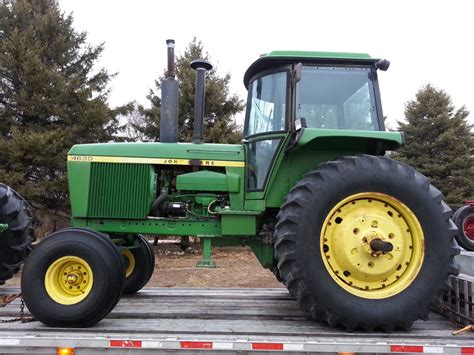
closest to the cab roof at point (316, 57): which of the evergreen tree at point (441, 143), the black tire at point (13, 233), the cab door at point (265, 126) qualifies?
the cab door at point (265, 126)

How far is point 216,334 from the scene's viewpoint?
323 centimetres

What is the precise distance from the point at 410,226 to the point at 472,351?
105 centimetres

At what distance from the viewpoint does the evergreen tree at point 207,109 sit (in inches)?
551

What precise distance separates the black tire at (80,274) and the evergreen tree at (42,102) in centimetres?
867

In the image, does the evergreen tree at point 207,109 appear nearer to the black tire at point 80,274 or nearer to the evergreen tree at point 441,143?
the evergreen tree at point 441,143

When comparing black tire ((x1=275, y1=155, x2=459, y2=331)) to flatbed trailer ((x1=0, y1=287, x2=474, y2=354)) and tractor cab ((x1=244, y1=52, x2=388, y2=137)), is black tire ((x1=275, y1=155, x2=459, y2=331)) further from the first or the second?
tractor cab ((x1=244, y1=52, x2=388, y2=137))

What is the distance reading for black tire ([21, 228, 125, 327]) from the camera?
354cm

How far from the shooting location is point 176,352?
3023 mm

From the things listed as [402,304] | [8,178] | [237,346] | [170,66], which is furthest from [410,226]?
[8,178]

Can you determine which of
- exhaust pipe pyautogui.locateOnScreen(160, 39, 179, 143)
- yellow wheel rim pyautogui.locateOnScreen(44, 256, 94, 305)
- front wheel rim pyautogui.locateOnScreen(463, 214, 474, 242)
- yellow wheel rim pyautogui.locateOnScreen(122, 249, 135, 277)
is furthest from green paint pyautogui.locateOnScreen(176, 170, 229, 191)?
front wheel rim pyautogui.locateOnScreen(463, 214, 474, 242)

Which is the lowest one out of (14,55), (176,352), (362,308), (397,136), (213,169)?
(176,352)

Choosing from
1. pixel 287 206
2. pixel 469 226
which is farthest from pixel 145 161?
pixel 469 226

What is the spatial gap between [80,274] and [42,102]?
10089 mm

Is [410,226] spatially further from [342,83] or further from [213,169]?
[213,169]
